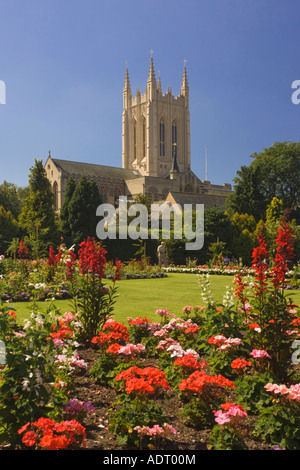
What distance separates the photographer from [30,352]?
10.6 ft

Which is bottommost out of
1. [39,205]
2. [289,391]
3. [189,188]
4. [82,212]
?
[289,391]

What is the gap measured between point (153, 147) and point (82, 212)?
151 feet

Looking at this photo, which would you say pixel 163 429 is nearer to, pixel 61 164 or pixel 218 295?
pixel 218 295

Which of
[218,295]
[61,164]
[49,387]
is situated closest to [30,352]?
[49,387]

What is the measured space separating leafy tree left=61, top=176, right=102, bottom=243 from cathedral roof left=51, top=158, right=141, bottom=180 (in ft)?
83.6

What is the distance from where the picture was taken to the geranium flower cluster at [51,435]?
266 centimetres

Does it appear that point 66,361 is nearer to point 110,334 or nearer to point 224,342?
point 110,334

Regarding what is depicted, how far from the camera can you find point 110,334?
16.7ft

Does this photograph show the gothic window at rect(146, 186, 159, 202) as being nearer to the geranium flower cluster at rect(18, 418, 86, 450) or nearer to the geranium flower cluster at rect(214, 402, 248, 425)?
the geranium flower cluster at rect(214, 402, 248, 425)

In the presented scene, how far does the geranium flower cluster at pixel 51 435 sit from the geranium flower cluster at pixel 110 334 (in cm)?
199

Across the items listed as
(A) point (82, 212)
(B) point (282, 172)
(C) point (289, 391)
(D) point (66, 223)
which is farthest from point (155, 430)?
(B) point (282, 172)

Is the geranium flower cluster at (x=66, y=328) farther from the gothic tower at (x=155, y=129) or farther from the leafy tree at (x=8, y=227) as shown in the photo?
the gothic tower at (x=155, y=129)

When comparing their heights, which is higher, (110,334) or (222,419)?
(110,334)

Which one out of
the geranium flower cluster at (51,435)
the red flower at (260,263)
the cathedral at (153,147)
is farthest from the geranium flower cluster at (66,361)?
the cathedral at (153,147)
